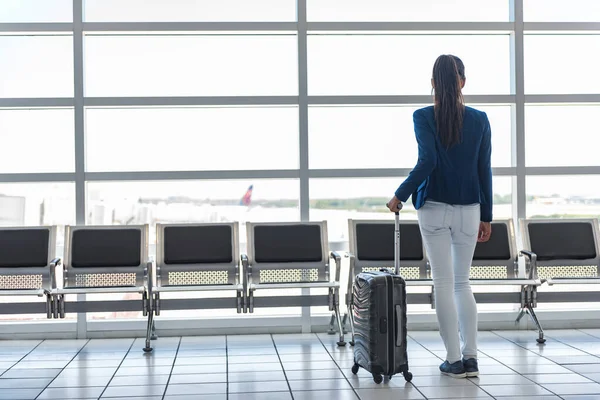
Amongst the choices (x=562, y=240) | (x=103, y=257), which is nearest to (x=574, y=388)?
(x=562, y=240)

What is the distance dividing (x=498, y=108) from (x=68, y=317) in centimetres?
361

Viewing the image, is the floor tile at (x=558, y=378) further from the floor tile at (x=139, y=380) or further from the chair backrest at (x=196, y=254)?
the chair backrest at (x=196, y=254)

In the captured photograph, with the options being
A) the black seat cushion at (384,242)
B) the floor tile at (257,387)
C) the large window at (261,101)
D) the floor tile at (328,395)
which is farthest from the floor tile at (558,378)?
the large window at (261,101)

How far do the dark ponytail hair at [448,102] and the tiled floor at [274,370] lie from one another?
1.24 m

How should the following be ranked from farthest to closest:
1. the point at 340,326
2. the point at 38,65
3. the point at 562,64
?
the point at 562,64
the point at 38,65
the point at 340,326

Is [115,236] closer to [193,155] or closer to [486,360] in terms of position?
[193,155]

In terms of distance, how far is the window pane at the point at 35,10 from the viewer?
543 centimetres

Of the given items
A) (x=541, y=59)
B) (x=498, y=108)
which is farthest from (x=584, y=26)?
(x=498, y=108)

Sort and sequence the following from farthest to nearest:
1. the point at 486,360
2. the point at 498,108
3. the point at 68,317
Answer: the point at 498,108 < the point at 68,317 < the point at 486,360

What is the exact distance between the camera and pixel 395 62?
18.9 feet

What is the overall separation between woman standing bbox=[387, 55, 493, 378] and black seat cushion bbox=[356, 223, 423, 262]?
1394mm

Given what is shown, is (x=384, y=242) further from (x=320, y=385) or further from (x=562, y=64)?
(x=562, y=64)

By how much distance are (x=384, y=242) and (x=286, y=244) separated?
685mm

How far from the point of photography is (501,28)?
18.6 ft
